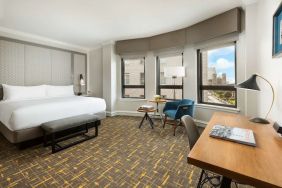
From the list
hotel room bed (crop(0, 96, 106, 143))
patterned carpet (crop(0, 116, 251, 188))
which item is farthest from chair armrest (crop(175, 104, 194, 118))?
hotel room bed (crop(0, 96, 106, 143))

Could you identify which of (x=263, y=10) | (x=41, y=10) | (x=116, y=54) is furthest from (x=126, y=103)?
(x=263, y=10)

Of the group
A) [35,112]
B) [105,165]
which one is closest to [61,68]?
[35,112]

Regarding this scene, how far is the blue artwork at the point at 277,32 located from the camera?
1.53 metres

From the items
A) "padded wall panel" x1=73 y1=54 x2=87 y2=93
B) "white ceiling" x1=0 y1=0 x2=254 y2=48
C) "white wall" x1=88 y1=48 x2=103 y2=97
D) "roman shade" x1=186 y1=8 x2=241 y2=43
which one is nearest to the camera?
"white ceiling" x1=0 y1=0 x2=254 y2=48

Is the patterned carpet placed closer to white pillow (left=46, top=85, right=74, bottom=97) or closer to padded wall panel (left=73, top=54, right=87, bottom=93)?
white pillow (left=46, top=85, right=74, bottom=97)

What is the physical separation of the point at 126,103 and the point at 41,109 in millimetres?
2851

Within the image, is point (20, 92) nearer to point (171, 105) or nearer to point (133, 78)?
point (133, 78)

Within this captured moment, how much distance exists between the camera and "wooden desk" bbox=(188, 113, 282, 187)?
0.70 m

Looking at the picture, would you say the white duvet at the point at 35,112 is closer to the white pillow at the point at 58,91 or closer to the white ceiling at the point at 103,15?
the white pillow at the point at 58,91

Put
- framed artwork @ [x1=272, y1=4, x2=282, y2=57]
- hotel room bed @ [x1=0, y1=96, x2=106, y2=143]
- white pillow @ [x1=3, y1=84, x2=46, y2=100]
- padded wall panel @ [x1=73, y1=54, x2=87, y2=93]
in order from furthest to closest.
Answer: padded wall panel @ [x1=73, y1=54, x2=87, y2=93] < white pillow @ [x1=3, y1=84, x2=46, y2=100] < hotel room bed @ [x1=0, y1=96, x2=106, y2=143] < framed artwork @ [x1=272, y1=4, x2=282, y2=57]

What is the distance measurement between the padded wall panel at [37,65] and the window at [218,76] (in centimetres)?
466

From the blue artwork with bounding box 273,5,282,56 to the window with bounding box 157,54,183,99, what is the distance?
2.64 meters

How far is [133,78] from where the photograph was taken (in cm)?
521

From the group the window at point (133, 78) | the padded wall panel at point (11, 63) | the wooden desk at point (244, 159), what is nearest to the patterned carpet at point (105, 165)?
the wooden desk at point (244, 159)
